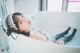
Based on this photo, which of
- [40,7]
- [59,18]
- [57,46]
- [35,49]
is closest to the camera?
[57,46]

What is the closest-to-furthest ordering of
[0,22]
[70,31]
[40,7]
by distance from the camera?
[0,22] < [70,31] < [40,7]

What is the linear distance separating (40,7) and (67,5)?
0.70 m

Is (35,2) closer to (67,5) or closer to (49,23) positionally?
(49,23)

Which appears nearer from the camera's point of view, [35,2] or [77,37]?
[77,37]

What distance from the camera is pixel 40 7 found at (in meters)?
3.39

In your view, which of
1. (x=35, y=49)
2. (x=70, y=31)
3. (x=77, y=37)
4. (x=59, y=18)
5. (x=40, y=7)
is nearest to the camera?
(x=35, y=49)

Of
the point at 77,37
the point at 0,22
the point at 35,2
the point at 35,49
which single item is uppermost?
the point at 35,2

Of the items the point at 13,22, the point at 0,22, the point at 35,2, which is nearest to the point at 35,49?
the point at 13,22

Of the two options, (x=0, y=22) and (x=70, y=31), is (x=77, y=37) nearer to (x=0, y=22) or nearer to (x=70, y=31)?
(x=70, y=31)

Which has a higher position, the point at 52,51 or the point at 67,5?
the point at 67,5

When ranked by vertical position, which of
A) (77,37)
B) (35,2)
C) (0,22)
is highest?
(35,2)

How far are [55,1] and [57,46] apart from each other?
2361 millimetres

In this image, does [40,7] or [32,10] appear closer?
[32,10]

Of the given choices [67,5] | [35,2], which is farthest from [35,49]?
[67,5]
